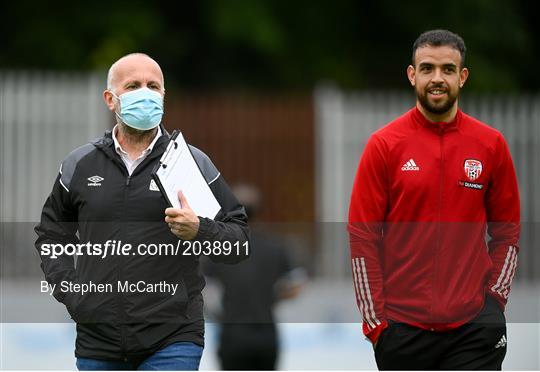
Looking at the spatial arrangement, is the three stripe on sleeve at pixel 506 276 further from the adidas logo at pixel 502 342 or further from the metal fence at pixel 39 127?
the metal fence at pixel 39 127

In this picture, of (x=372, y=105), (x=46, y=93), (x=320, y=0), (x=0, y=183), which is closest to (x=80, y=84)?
(x=46, y=93)

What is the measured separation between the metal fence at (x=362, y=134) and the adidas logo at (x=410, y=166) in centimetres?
672

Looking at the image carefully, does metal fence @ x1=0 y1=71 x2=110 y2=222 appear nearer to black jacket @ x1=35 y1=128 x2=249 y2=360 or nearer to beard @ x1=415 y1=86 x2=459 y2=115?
black jacket @ x1=35 y1=128 x2=249 y2=360

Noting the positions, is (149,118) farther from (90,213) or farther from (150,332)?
(150,332)

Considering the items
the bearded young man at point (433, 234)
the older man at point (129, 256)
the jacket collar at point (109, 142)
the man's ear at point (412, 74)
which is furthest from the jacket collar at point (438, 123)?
the jacket collar at point (109, 142)

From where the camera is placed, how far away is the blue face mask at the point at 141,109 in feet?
16.1

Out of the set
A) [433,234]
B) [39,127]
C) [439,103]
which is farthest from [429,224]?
[39,127]

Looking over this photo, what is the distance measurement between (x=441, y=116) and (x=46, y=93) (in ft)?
23.3

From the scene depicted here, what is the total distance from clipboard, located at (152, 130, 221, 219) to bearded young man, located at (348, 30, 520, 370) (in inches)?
25.1

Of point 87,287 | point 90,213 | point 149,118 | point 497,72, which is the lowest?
point 87,287

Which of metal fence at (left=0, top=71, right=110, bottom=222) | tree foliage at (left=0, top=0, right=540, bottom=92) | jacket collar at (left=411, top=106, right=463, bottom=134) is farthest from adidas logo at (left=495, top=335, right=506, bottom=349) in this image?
tree foliage at (left=0, top=0, right=540, bottom=92)

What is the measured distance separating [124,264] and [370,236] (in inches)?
40.1

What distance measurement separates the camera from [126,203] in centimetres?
477

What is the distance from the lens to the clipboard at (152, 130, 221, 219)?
4.71m
